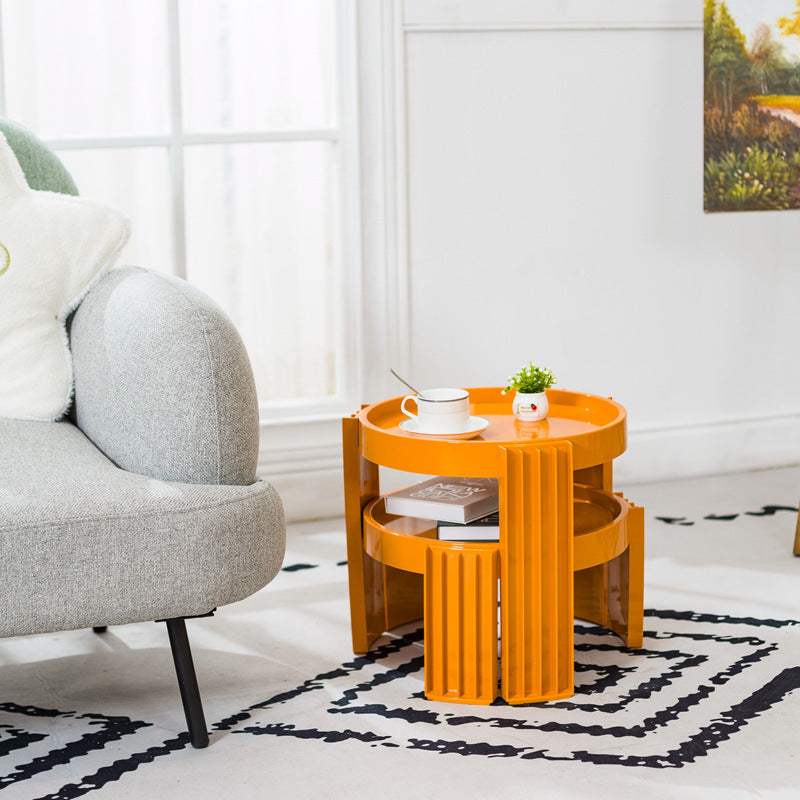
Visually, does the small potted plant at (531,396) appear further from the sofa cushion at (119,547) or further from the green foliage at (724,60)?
the green foliage at (724,60)

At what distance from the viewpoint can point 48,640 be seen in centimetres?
191

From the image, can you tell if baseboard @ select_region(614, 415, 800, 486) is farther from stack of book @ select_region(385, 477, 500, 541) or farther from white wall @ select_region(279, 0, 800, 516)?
stack of book @ select_region(385, 477, 500, 541)

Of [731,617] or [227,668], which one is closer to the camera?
[227,668]

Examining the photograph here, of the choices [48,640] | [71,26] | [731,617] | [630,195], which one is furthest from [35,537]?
[630,195]

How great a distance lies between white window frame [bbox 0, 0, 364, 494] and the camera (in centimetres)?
240

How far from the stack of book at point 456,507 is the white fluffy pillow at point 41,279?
0.56 metres

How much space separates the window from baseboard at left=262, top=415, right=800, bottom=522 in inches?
7.2

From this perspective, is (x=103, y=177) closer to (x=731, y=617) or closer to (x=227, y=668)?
(x=227, y=668)

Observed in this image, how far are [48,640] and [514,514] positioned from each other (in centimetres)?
90

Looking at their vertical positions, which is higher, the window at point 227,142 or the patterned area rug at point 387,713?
the window at point 227,142

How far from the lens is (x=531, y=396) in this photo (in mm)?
1734

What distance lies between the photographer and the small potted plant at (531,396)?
174 centimetres

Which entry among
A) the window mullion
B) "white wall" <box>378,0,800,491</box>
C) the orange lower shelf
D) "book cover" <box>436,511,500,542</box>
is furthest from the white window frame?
"book cover" <box>436,511,500,542</box>

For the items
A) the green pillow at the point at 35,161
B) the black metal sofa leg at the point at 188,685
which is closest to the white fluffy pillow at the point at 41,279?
the green pillow at the point at 35,161
